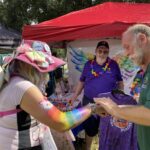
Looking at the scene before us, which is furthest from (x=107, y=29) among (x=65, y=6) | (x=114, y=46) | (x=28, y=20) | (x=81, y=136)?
(x=28, y=20)

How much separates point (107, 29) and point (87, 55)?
1358 mm

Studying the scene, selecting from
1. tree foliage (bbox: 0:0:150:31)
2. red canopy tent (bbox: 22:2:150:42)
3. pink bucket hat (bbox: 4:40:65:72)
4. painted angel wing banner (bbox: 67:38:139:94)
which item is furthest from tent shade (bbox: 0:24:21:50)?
pink bucket hat (bbox: 4:40:65:72)

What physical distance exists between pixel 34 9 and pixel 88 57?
16.7 meters

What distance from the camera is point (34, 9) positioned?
23.8 meters

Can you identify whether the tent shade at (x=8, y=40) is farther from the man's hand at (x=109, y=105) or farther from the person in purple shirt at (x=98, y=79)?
the man's hand at (x=109, y=105)

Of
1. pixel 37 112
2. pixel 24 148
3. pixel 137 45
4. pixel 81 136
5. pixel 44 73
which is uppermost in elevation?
pixel 137 45

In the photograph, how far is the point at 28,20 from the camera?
24.4 metres

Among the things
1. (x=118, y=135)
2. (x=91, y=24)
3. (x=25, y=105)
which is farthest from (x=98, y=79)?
(x=25, y=105)

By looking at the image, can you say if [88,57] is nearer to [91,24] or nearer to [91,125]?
[91,24]

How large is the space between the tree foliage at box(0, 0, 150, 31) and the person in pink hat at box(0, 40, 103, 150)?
20.2 metres

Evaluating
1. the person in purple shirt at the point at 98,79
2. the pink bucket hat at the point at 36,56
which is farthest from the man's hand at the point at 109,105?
the person in purple shirt at the point at 98,79

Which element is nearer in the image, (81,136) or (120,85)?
(120,85)

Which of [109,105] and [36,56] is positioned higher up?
[36,56]

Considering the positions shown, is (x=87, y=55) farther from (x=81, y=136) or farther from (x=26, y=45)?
(x=26, y=45)
